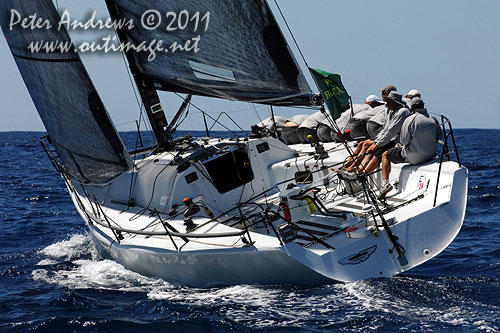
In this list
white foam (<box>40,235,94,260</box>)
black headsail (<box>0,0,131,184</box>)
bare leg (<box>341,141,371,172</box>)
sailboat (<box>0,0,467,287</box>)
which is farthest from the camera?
white foam (<box>40,235,94,260</box>)

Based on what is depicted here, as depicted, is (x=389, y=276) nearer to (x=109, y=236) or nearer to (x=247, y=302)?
(x=247, y=302)

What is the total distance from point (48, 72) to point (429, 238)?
557 centimetres

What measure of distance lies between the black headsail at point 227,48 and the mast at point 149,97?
1.37ft

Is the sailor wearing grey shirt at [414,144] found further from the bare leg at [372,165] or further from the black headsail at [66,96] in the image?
the black headsail at [66,96]

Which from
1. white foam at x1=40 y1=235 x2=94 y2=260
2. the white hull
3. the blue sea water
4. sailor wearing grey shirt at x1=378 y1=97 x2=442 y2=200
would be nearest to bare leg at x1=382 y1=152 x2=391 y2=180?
sailor wearing grey shirt at x1=378 y1=97 x2=442 y2=200

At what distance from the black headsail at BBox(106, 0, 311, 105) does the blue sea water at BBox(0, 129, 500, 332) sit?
2.73 metres

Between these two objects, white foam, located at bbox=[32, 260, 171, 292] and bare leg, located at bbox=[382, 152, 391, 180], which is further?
bare leg, located at bbox=[382, 152, 391, 180]

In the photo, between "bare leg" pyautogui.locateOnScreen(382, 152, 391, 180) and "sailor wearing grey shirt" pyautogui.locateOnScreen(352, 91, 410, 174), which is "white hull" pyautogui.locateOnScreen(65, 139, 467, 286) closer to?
"bare leg" pyautogui.locateOnScreen(382, 152, 391, 180)

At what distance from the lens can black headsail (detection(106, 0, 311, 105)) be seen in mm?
7531

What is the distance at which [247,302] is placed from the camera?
5.81 metres

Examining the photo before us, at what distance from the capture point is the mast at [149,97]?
338 inches

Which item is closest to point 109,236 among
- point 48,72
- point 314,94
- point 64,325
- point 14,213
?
point 64,325

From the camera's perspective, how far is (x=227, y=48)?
768 cm

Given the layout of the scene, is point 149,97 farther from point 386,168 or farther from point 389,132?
point 386,168
